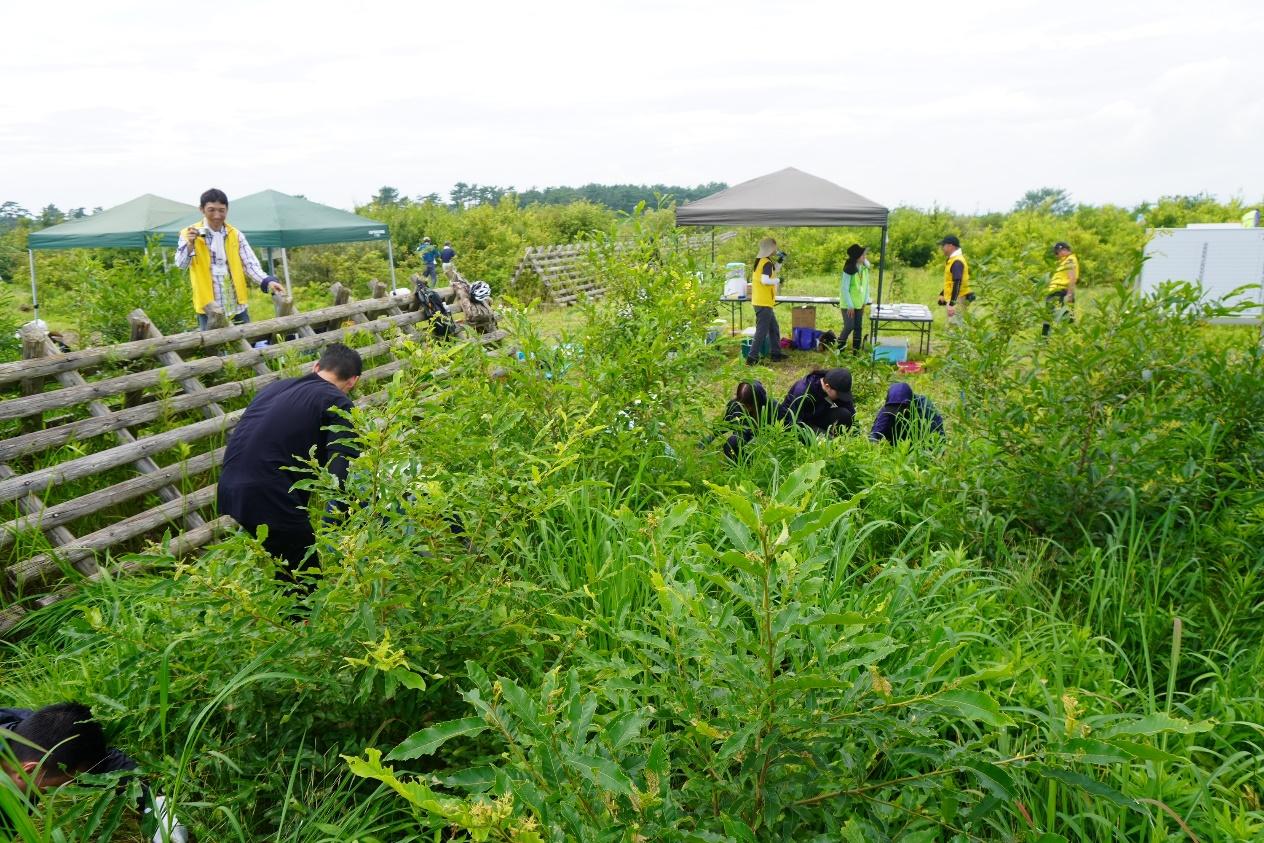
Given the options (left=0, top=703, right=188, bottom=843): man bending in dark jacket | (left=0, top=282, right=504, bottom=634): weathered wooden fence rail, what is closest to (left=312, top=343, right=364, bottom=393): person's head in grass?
(left=0, top=282, right=504, bottom=634): weathered wooden fence rail

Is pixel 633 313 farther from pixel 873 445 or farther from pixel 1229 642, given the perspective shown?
pixel 1229 642

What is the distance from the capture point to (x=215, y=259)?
7.30 m

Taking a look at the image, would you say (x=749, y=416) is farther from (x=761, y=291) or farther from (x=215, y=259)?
A: (x=761, y=291)

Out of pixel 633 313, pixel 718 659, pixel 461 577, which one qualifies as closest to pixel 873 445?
pixel 633 313

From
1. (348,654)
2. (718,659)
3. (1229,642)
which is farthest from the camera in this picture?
(1229,642)

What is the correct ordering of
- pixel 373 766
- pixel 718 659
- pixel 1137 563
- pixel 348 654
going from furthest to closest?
pixel 1137 563, pixel 348 654, pixel 718 659, pixel 373 766

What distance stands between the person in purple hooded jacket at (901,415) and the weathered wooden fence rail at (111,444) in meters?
2.58

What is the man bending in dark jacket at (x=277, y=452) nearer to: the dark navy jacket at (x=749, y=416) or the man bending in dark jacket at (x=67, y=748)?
the man bending in dark jacket at (x=67, y=748)

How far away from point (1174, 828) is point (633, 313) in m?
3.21

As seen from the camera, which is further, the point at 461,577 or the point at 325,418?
the point at 325,418

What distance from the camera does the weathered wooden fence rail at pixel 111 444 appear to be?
3943 millimetres

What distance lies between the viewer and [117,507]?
15.1ft

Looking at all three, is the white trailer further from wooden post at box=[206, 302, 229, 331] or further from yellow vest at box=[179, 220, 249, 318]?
wooden post at box=[206, 302, 229, 331]

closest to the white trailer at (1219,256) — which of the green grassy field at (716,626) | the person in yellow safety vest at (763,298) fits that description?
the person in yellow safety vest at (763,298)
